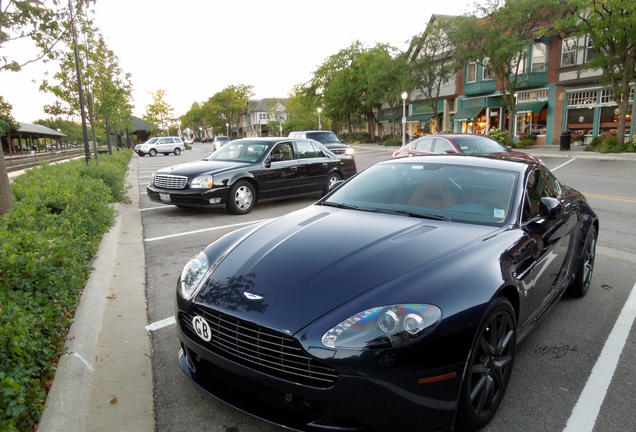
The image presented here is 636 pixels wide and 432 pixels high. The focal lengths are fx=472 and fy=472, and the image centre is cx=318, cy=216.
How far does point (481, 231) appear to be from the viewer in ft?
10.5

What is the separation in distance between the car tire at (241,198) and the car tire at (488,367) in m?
7.21

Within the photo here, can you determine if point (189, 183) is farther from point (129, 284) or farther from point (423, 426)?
point (423, 426)

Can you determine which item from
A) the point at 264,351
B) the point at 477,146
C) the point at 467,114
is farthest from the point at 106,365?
the point at 467,114

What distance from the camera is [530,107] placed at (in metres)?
33.3

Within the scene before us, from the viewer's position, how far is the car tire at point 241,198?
30.9 ft

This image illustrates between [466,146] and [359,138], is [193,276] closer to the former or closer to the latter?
[466,146]

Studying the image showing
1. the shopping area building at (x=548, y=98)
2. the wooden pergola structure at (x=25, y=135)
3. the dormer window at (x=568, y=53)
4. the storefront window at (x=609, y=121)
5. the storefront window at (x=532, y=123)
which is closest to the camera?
the storefront window at (x=609, y=121)

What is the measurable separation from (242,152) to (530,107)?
29.1 meters

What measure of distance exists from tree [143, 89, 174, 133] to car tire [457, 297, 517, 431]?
68.0 metres

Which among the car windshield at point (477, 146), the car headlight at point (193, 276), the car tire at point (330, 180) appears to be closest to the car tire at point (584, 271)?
the car headlight at point (193, 276)

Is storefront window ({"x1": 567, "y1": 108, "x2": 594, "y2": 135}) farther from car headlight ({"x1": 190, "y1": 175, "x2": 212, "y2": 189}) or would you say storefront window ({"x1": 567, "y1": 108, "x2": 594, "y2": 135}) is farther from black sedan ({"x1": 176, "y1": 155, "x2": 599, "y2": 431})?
black sedan ({"x1": 176, "y1": 155, "x2": 599, "y2": 431})

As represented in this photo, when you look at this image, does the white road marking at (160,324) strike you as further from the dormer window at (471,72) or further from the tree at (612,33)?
the dormer window at (471,72)

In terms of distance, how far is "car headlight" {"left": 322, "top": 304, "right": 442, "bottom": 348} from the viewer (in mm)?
2213

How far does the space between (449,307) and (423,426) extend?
579 millimetres
